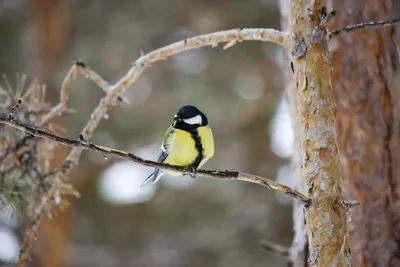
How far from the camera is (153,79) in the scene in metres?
5.39

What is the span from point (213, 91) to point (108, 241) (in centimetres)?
214

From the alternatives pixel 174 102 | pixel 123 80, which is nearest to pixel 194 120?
pixel 123 80

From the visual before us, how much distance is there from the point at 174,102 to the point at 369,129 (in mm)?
3258

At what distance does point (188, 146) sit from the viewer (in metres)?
1.90

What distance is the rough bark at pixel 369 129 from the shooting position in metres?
2.01

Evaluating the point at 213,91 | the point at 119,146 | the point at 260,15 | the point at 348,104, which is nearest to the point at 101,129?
the point at 119,146

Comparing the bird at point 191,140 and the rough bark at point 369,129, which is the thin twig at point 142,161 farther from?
the rough bark at point 369,129

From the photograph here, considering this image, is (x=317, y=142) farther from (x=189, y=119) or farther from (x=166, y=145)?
(x=166, y=145)

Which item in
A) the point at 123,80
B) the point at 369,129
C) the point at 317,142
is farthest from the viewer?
the point at 369,129

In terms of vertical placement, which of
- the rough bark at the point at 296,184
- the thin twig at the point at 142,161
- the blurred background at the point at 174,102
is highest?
the blurred background at the point at 174,102

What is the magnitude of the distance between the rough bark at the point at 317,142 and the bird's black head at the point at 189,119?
0.51 meters

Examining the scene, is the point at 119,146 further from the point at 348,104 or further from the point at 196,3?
the point at 348,104

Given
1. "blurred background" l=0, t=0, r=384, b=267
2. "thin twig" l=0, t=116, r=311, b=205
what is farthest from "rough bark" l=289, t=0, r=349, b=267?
"blurred background" l=0, t=0, r=384, b=267

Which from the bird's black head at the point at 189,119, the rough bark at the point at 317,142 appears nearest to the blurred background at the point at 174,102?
the bird's black head at the point at 189,119
